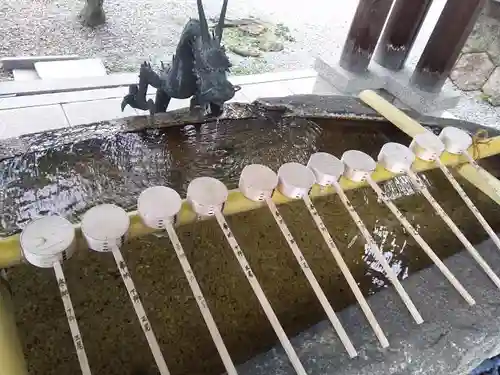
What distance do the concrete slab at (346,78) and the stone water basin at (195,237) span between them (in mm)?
2806

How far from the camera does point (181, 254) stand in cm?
109

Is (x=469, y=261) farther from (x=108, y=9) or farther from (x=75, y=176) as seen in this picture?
(x=108, y=9)

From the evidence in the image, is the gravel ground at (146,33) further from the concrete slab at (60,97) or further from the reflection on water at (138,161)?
the reflection on water at (138,161)

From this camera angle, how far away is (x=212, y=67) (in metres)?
1.99

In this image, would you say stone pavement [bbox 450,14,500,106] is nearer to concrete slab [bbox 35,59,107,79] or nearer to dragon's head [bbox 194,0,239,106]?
concrete slab [bbox 35,59,107,79]

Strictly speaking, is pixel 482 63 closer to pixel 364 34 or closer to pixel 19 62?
pixel 364 34

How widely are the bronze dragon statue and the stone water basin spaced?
15 cm

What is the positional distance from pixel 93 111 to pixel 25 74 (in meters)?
1.07

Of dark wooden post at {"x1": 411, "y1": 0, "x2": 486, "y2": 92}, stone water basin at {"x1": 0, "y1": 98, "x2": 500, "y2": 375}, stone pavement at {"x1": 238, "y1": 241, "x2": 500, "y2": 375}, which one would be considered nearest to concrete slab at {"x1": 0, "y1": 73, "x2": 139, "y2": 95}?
stone water basin at {"x1": 0, "y1": 98, "x2": 500, "y2": 375}

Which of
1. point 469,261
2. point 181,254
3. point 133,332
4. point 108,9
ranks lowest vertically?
point 108,9

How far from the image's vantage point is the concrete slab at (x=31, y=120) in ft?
12.0

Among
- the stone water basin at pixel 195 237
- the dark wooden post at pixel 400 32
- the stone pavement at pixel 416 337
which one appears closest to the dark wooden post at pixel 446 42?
the dark wooden post at pixel 400 32

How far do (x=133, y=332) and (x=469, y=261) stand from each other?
3.46 ft

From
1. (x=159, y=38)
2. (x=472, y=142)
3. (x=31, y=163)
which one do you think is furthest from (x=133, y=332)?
(x=159, y=38)
